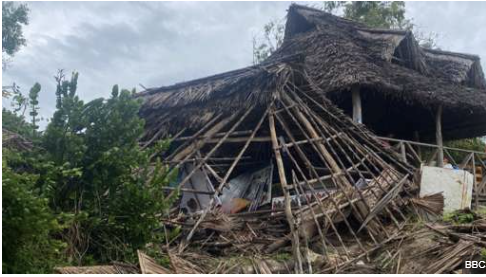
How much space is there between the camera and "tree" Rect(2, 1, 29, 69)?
14.9 m

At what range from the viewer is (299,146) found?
905 cm

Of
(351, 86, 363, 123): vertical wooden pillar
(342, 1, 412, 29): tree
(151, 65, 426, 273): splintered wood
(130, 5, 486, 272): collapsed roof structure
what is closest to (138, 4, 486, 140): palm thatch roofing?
(130, 5, 486, 272): collapsed roof structure

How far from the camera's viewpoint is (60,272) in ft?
16.1

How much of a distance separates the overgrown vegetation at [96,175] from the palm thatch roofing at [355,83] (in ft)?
8.95

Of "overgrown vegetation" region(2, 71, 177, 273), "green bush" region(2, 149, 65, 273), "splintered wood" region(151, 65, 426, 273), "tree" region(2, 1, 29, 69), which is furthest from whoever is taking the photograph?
"tree" region(2, 1, 29, 69)

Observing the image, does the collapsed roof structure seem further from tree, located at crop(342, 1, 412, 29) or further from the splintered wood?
tree, located at crop(342, 1, 412, 29)

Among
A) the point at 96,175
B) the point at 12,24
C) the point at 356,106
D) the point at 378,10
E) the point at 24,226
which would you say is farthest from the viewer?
the point at 378,10

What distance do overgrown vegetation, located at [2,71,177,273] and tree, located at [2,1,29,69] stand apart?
33.5ft

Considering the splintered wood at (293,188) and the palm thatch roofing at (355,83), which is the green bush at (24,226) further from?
the palm thatch roofing at (355,83)

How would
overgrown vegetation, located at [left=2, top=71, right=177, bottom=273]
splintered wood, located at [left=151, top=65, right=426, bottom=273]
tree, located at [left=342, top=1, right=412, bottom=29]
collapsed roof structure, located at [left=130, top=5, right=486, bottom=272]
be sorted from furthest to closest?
tree, located at [left=342, top=1, right=412, bottom=29]
collapsed roof structure, located at [left=130, top=5, right=486, bottom=272]
splintered wood, located at [left=151, top=65, right=426, bottom=273]
overgrown vegetation, located at [left=2, top=71, right=177, bottom=273]

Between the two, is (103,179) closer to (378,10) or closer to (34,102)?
(34,102)

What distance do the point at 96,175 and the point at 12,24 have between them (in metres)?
11.3

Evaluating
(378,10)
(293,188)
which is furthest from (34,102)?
(378,10)

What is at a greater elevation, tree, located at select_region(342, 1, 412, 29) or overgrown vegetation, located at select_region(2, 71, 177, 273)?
tree, located at select_region(342, 1, 412, 29)
